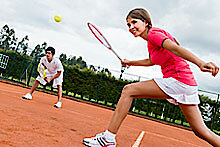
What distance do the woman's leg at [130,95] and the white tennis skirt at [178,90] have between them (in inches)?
2.4

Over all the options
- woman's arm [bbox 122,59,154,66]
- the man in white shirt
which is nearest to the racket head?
woman's arm [bbox 122,59,154,66]

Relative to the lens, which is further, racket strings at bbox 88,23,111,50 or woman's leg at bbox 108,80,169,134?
racket strings at bbox 88,23,111,50

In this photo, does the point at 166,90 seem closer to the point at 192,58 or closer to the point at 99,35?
the point at 192,58

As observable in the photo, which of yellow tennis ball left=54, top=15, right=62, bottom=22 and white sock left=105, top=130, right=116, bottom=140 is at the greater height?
yellow tennis ball left=54, top=15, right=62, bottom=22

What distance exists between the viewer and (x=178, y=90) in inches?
84.1

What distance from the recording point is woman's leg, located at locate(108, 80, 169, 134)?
2162 mm

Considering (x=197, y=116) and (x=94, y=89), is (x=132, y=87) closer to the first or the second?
(x=197, y=116)

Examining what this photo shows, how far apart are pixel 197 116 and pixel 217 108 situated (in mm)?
11654

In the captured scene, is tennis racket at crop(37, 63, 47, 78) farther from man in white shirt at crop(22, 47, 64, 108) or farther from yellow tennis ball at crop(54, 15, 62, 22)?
yellow tennis ball at crop(54, 15, 62, 22)

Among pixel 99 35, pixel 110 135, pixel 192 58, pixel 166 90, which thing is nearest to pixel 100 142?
pixel 110 135

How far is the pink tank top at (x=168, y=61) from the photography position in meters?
2.10

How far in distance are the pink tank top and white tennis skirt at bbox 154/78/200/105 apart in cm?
5

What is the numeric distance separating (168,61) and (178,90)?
1.12 ft

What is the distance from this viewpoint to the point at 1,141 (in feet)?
5.67
